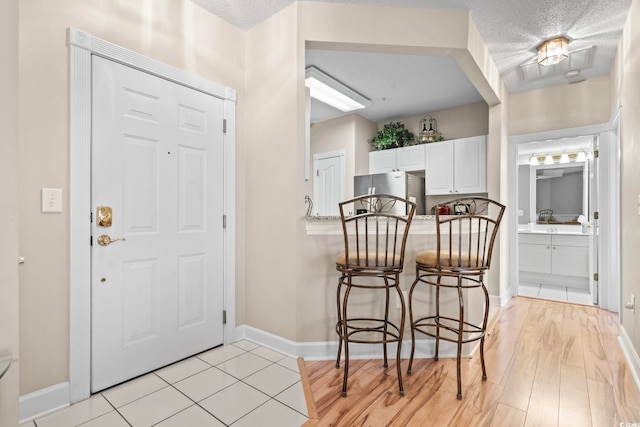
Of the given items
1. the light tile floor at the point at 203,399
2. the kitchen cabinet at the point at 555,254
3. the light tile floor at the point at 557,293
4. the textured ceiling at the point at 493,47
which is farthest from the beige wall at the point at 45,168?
the kitchen cabinet at the point at 555,254

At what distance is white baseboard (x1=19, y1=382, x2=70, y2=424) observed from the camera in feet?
5.25

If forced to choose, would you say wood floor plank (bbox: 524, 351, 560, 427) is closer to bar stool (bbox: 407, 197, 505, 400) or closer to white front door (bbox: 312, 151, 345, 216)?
bar stool (bbox: 407, 197, 505, 400)

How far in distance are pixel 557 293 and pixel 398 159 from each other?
2906 mm

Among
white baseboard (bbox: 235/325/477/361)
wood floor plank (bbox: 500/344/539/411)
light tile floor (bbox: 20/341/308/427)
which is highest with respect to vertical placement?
white baseboard (bbox: 235/325/477/361)

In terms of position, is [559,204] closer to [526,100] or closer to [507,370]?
[526,100]

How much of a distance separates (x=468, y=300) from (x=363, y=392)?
42.5 inches

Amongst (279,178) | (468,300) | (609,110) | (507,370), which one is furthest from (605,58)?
(279,178)

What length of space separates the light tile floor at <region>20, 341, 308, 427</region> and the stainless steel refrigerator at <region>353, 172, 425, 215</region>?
9.48 ft

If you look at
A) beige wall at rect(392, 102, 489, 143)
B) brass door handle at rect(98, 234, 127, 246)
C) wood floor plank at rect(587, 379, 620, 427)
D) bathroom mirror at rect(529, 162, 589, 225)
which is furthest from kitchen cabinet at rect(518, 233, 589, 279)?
brass door handle at rect(98, 234, 127, 246)

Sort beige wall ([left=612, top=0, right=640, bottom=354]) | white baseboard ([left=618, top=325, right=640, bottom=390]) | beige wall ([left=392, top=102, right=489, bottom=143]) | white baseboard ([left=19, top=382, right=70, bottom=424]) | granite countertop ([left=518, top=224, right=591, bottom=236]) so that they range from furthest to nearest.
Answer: granite countertop ([left=518, top=224, right=591, bottom=236]) → beige wall ([left=392, top=102, right=489, bottom=143]) → beige wall ([left=612, top=0, right=640, bottom=354]) → white baseboard ([left=618, top=325, right=640, bottom=390]) → white baseboard ([left=19, top=382, right=70, bottom=424])


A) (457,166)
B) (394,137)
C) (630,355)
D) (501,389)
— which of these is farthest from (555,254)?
A: (501,389)

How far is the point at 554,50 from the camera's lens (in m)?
2.89

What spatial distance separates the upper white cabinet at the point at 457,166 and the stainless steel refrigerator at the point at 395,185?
19 cm

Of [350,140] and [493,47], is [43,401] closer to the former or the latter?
[493,47]
